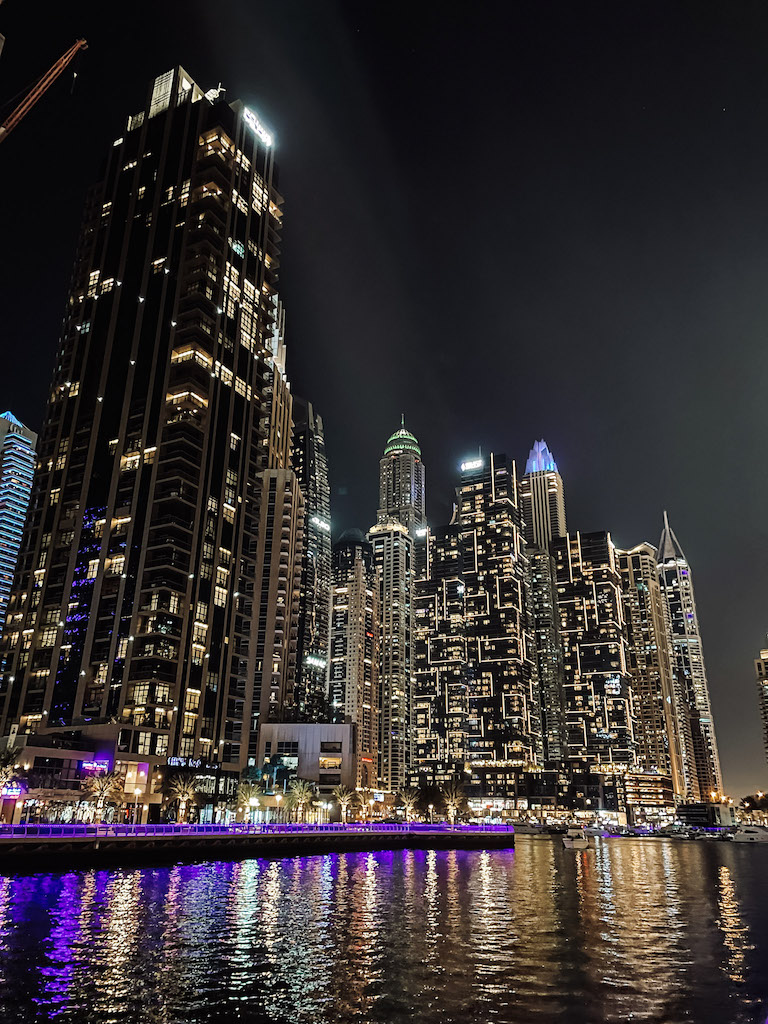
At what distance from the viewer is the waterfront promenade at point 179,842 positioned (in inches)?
3265

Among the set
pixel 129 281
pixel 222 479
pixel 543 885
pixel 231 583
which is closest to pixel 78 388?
pixel 129 281

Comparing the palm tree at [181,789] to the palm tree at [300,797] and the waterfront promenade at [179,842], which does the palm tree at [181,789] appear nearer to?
the waterfront promenade at [179,842]

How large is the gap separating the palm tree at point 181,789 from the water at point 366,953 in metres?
66.7

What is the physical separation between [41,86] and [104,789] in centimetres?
11638

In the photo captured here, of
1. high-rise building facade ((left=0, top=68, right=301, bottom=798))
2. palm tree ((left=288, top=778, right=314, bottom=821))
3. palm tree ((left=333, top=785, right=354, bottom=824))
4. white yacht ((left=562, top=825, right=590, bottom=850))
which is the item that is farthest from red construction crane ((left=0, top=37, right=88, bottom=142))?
white yacht ((left=562, top=825, right=590, bottom=850))

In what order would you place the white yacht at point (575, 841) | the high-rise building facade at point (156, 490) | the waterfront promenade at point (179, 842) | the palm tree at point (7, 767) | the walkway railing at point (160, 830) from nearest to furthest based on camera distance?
the waterfront promenade at point (179, 842) → the walkway railing at point (160, 830) → the palm tree at point (7, 767) → the high-rise building facade at point (156, 490) → the white yacht at point (575, 841)

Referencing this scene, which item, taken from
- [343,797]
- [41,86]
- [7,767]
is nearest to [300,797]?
[343,797]

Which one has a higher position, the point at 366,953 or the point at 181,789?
the point at 181,789

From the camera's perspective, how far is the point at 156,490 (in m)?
162

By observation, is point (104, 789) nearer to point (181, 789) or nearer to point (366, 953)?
point (181, 789)

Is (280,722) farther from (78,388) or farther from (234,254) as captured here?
(234,254)

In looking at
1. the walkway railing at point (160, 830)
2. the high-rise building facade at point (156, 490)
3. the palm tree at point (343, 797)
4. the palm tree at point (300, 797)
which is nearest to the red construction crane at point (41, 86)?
the high-rise building facade at point (156, 490)

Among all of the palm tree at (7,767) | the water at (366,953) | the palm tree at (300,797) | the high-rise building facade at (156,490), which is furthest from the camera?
the palm tree at (300,797)

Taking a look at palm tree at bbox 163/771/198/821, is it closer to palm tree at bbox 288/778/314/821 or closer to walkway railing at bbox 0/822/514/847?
walkway railing at bbox 0/822/514/847
